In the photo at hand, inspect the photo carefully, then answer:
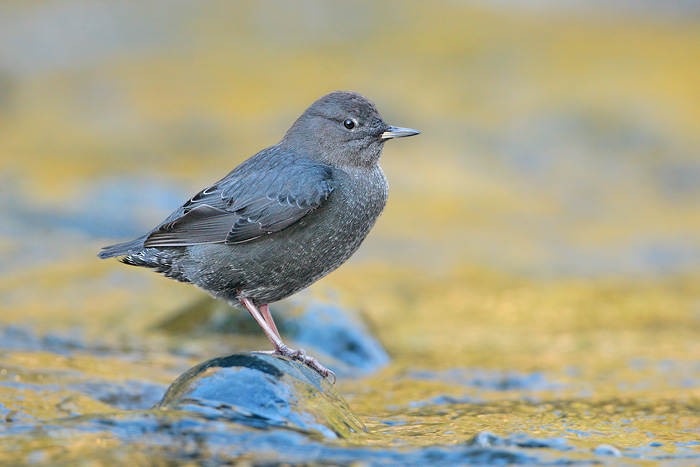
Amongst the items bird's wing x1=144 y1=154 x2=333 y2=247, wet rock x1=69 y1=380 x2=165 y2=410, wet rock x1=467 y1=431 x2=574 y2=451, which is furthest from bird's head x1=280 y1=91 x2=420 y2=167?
wet rock x1=467 y1=431 x2=574 y2=451

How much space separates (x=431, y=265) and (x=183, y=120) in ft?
15.6

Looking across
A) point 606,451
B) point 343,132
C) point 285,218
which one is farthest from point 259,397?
point 343,132

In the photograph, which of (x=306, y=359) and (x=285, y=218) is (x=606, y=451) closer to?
(x=306, y=359)

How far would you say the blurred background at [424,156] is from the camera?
7.92 meters

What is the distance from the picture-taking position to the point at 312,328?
6.74 m

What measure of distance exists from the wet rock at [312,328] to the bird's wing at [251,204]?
201 centimetres

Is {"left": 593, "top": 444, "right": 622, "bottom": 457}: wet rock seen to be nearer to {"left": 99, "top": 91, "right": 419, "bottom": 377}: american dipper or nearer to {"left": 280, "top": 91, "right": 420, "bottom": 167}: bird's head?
{"left": 99, "top": 91, "right": 419, "bottom": 377}: american dipper

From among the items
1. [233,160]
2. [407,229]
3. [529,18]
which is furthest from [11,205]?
[529,18]

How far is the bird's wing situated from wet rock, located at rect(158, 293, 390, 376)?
201 cm

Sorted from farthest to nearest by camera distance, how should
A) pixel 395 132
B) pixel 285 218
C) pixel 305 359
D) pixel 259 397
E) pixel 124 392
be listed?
pixel 124 392 → pixel 395 132 → pixel 305 359 → pixel 285 218 → pixel 259 397

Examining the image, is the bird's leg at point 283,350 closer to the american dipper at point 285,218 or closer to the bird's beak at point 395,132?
the american dipper at point 285,218

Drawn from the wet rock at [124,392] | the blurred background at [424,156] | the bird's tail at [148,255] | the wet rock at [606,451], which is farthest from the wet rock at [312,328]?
the wet rock at [606,451]

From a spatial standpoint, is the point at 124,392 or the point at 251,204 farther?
the point at 124,392

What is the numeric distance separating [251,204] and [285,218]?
10.6 inches
